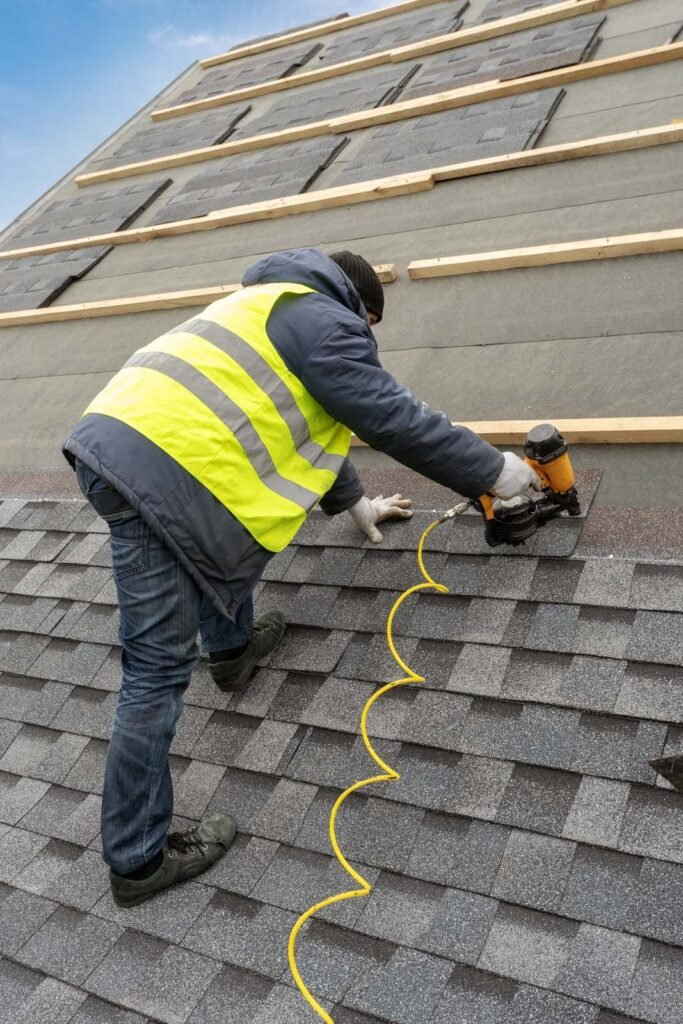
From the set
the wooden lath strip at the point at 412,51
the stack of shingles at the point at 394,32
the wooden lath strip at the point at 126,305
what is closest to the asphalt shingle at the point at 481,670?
the wooden lath strip at the point at 126,305

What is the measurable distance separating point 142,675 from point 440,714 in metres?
0.88

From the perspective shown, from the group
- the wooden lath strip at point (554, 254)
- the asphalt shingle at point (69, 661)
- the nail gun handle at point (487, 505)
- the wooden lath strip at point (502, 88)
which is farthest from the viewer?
the wooden lath strip at point (502, 88)

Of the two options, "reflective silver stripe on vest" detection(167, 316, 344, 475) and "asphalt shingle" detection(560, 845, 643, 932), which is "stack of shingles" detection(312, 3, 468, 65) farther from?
"asphalt shingle" detection(560, 845, 643, 932)

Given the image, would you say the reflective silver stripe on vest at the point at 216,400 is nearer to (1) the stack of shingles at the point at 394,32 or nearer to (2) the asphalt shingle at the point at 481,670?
(2) the asphalt shingle at the point at 481,670

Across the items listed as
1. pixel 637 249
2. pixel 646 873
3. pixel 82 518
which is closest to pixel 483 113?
pixel 637 249

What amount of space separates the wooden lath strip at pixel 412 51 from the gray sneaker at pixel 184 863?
315 inches

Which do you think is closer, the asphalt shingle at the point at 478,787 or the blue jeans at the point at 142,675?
the asphalt shingle at the point at 478,787

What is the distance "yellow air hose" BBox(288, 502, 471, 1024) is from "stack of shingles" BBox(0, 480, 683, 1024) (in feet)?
0.09

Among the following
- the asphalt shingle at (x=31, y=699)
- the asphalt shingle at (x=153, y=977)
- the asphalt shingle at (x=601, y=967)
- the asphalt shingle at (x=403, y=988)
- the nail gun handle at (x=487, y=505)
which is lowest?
the asphalt shingle at (x=601, y=967)

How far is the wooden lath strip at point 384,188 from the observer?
4988mm

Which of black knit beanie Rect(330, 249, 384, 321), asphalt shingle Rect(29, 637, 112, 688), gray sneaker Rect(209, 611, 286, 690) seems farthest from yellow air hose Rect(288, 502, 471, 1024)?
asphalt shingle Rect(29, 637, 112, 688)

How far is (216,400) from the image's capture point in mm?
2334

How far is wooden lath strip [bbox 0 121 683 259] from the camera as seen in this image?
499cm

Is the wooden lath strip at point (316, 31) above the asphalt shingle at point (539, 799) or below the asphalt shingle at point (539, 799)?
above
